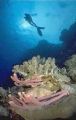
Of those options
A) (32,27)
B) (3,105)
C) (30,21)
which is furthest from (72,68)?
(32,27)

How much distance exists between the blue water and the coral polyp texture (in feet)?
37.4

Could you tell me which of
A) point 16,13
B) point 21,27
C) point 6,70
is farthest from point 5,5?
point 6,70

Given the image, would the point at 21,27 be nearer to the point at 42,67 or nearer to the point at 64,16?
the point at 64,16

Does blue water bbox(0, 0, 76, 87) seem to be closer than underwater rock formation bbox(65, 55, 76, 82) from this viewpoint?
No

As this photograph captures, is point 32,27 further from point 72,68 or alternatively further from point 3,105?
point 3,105

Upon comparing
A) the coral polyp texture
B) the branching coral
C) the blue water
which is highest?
the blue water

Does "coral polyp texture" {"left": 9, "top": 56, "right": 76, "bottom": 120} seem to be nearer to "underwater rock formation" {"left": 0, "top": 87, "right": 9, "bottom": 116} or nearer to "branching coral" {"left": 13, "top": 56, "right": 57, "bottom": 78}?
"branching coral" {"left": 13, "top": 56, "right": 57, "bottom": 78}

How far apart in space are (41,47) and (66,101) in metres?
13.1

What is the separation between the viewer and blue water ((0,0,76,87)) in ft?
54.0

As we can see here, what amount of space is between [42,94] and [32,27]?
1437 cm

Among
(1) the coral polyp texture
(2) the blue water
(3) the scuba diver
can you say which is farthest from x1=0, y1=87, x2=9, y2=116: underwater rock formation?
(3) the scuba diver

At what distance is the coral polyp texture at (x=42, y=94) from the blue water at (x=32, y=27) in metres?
11.4

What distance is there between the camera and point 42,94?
3844mm

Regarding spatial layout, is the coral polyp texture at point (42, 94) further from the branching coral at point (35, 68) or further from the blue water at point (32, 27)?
the blue water at point (32, 27)
